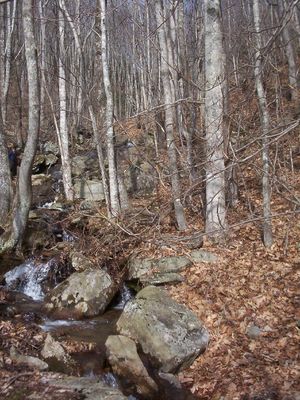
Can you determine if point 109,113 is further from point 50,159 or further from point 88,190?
point 50,159

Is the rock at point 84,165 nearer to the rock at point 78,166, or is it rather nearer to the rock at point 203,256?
the rock at point 78,166

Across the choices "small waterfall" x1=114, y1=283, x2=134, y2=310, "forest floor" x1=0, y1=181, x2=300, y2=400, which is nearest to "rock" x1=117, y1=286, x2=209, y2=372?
"forest floor" x1=0, y1=181, x2=300, y2=400

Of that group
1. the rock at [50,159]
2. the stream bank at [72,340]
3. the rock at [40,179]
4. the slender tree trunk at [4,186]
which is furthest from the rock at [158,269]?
the rock at [50,159]

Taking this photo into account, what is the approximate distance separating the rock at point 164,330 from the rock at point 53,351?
3.06 feet

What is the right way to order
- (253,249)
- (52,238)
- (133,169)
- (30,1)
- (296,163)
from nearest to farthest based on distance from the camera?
(253,249) → (30,1) → (52,238) → (296,163) → (133,169)

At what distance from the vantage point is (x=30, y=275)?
9.57 meters

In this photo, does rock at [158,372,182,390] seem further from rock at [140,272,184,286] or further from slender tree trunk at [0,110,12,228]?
slender tree trunk at [0,110,12,228]

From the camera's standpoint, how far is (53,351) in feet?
19.9

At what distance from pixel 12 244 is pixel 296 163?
877 cm

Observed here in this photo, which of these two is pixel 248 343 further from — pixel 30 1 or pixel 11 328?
pixel 30 1

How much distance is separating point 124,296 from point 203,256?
184 centimetres

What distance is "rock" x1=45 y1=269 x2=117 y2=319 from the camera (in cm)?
788

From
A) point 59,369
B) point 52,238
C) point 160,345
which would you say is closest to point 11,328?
point 59,369

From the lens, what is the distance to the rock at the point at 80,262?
30.2 feet
